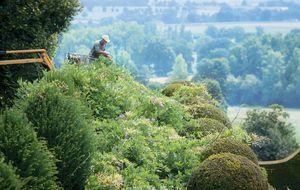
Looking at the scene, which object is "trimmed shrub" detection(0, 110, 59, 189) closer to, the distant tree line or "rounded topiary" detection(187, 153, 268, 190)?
"rounded topiary" detection(187, 153, 268, 190)

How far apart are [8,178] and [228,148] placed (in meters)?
4.23

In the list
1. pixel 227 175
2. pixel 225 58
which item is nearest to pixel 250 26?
pixel 225 58

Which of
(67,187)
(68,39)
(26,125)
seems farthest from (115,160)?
(68,39)

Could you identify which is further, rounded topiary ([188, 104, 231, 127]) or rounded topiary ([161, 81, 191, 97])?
rounded topiary ([161, 81, 191, 97])

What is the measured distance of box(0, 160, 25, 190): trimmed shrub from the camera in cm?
512

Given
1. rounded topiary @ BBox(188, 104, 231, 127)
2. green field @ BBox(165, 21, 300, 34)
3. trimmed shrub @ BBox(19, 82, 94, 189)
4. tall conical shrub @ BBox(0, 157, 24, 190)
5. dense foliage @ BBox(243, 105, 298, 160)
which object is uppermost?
tall conical shrub @ BBox(0, 157, 24, 190)

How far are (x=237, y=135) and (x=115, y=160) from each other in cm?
251

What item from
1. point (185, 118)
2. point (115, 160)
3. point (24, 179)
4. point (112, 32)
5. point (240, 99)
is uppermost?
point (24, 179)

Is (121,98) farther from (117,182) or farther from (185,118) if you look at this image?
(117,182)

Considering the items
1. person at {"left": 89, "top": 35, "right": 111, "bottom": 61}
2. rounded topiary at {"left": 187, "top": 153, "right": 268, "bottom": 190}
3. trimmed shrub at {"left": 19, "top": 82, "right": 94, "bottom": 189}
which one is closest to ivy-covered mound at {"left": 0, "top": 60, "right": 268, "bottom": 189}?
trimmed shrub at {"left": 19, "top": 82, "right": 94, "bottom": 189}

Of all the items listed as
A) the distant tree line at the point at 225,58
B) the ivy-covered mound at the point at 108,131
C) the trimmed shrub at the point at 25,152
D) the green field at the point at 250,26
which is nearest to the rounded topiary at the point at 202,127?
the ivy-covered mound at the point at 108,131

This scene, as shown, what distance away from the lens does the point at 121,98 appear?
423 inches

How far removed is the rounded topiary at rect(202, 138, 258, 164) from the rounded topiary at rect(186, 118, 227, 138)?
1638 mm

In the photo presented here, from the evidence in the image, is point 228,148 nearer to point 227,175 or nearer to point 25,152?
point 227,175
